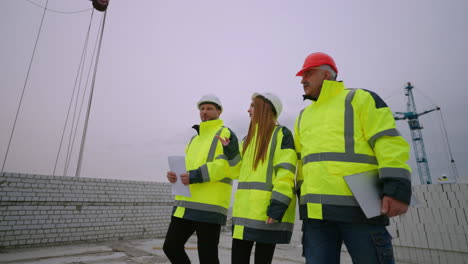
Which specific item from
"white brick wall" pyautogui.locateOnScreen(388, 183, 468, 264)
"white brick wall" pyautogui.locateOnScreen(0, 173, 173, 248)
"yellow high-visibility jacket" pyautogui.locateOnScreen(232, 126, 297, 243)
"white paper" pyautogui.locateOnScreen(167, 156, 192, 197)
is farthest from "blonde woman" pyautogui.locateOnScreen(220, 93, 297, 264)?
"white brick wall" pyautogui.locateOnScreen(0, 173, 173, 248)

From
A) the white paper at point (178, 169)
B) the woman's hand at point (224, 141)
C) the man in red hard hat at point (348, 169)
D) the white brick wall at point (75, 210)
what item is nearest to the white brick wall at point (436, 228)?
the man in red hard hat at point (348, 169)

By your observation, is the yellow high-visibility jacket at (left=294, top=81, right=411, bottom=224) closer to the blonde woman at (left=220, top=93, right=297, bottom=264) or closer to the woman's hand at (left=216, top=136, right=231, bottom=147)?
the blonde woman at (left=220, top=93, right=297, bottom=264)

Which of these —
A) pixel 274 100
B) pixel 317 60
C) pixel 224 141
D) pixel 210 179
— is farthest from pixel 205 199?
pixel 317 60

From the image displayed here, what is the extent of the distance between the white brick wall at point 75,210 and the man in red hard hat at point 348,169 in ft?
17.5

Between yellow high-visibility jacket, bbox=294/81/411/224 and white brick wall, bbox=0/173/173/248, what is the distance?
5.35 m

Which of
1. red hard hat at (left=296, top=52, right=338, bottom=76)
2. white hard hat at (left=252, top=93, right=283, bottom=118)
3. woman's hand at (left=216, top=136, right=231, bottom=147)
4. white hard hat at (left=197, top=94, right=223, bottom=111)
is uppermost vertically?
white hard hat at (left=197, top=94, right=223, bottom=111)

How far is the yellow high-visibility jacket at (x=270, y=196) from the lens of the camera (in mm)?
1476

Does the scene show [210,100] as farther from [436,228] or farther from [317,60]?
[436,228]

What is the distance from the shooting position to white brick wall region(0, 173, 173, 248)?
Answer: 173 inches

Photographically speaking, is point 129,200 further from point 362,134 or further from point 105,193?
point 362,134

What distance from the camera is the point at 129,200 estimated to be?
19.6 ft

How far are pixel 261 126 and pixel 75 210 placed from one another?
16.7 feet

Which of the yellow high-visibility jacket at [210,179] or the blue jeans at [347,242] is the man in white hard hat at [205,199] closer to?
the yellow high-visibility jacket at [210,179]

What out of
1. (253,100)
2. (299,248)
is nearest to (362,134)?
(253,100)
